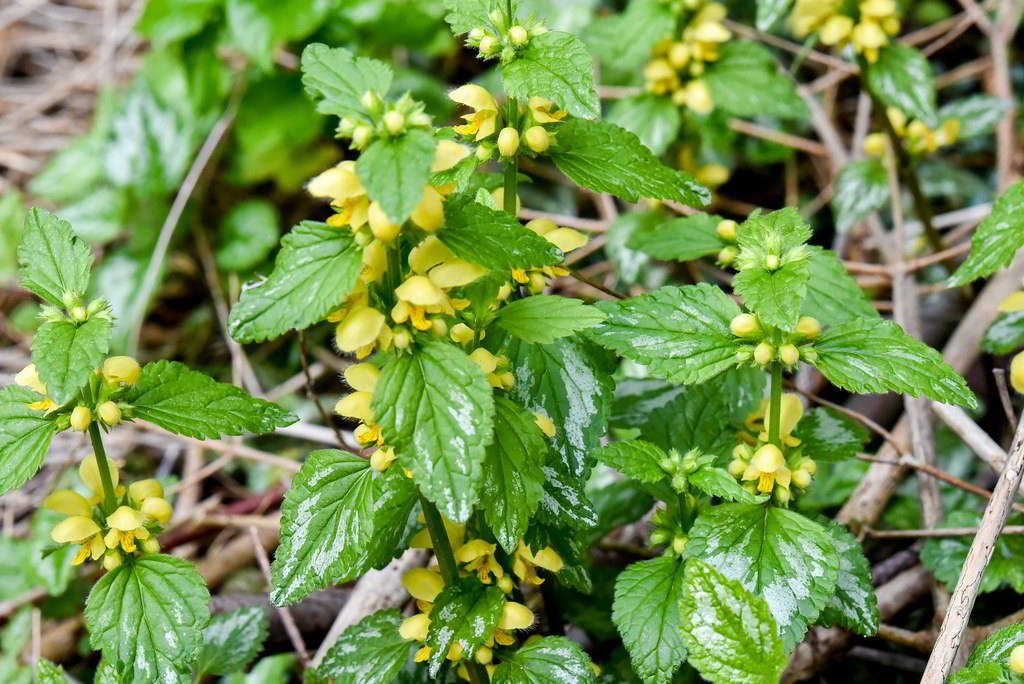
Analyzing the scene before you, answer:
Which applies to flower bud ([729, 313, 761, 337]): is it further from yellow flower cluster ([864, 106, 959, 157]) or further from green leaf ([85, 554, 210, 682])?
yellow flower cluster ([864, 106, 959, 157])

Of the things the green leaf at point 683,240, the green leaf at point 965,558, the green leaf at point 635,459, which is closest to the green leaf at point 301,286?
the green leaf at point 635,459

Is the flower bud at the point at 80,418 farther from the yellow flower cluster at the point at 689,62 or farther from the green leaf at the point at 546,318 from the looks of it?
the yellow flower cluster at the point at 689,62

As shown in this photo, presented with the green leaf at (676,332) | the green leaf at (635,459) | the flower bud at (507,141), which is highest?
the flower bud at (507,141)

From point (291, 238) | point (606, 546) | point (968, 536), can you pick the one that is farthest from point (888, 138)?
point (291, 238)

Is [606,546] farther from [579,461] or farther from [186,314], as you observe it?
[186,314]

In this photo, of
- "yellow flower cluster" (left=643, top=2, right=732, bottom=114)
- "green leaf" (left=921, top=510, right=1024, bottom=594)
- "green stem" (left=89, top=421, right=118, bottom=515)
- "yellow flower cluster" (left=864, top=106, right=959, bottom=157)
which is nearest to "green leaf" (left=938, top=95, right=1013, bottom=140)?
"yellow flower cluster" (left=864, top=106, right=959, bottom=157)
